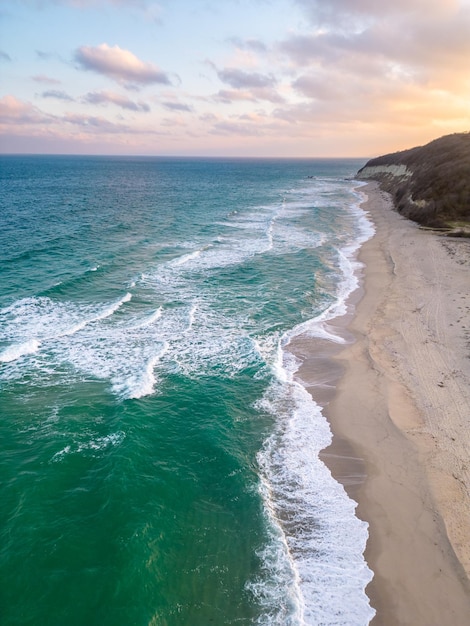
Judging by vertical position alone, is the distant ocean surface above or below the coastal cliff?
below

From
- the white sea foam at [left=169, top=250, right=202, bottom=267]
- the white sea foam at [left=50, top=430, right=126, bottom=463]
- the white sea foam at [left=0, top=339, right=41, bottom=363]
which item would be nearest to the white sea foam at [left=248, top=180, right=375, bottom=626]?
the white sea foam at [left=50, top=430, right=126, bottom=463]

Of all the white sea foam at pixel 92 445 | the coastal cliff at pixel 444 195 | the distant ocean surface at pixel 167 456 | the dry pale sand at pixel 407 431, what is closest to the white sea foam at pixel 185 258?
the distant ocean surface at pixel 167 456

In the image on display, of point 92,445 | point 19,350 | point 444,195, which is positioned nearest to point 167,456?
point 92,445

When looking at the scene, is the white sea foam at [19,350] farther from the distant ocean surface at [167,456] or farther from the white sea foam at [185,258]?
the white sea foam at [185,258]

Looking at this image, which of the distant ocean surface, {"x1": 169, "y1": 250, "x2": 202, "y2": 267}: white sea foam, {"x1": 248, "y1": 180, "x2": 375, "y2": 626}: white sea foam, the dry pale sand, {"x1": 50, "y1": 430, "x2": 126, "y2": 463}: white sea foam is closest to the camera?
{"x1": 248, "y1": 180, "x2": 375, "y2": 626}: white sea foam

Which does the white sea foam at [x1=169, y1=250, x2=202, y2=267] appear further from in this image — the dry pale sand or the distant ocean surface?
the dry pale sand

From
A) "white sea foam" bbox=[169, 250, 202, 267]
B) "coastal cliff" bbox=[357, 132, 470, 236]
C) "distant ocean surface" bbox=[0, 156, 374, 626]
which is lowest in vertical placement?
"white sea foam" bbox=[169, 250, 202, 267]

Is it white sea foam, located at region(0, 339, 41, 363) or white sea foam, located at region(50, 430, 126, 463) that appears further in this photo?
white sea foam, located at region(0, 339, 41, 363)
